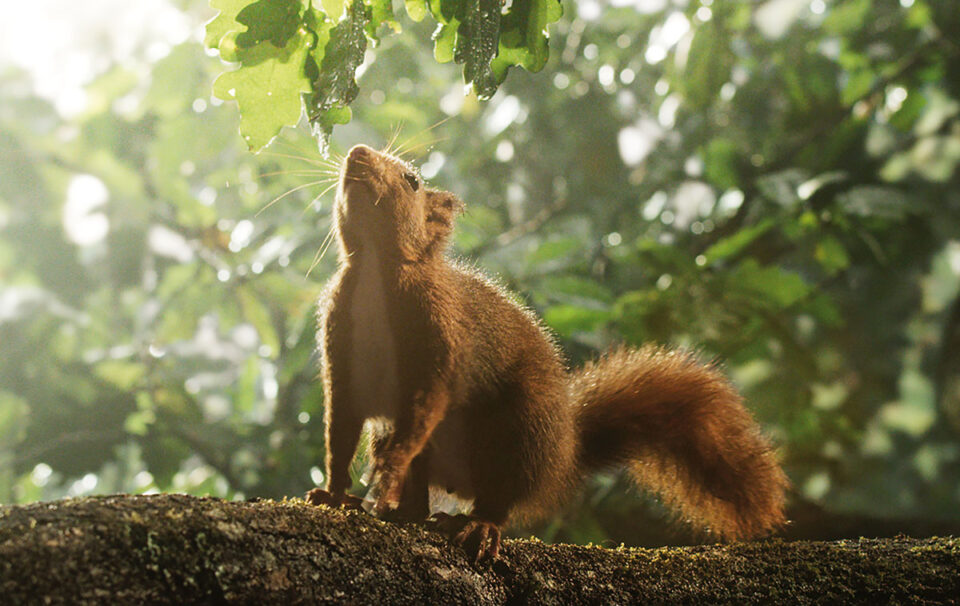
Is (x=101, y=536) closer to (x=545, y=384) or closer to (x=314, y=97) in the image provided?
(x=314, y=97)

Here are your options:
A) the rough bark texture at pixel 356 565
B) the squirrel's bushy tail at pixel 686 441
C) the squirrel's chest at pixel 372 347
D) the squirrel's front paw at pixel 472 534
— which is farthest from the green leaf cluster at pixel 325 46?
the squirrel's bushy tail at pixel 686 441

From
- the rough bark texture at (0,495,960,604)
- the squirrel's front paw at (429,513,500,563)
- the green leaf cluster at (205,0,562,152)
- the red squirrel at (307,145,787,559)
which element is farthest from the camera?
the red squirrel at (307,145,787,559)

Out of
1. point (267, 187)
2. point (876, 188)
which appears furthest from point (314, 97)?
point (876, 188)

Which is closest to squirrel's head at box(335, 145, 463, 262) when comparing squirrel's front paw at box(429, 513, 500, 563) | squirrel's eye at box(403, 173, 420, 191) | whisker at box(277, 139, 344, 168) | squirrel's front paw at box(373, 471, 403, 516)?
squirrel's eye at box(403, 173, 420, 191)

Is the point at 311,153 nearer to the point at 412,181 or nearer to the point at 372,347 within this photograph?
the point at 412,181

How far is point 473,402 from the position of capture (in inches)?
78.7

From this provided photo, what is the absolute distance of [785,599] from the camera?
1631 millimetres

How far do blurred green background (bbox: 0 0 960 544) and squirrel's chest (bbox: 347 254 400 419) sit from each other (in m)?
0.56

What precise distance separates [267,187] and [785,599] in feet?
9.83

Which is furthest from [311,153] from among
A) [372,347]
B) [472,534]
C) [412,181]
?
[472,534]

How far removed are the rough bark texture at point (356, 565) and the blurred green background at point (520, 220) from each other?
2.63 ft

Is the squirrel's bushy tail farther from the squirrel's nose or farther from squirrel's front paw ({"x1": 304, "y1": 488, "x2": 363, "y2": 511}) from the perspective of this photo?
the squirrel's nose

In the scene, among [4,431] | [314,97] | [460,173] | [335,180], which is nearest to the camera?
[314,97]

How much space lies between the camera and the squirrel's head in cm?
193
